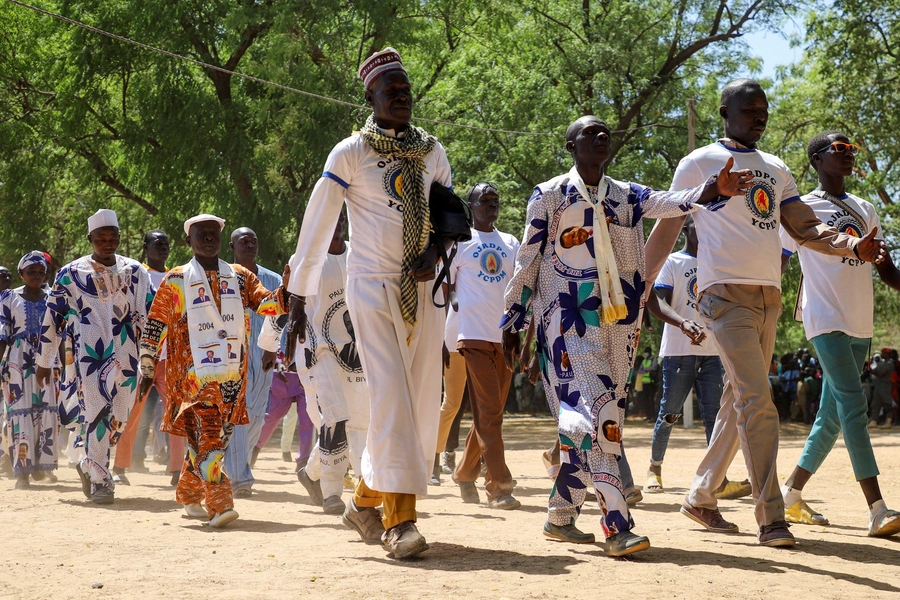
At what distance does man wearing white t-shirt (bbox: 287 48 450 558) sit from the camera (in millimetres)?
5852

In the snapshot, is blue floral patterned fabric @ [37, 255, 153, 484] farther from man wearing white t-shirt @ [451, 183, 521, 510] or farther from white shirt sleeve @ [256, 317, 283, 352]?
man wearing white t-shirt @ [451, 183, 521, 510]

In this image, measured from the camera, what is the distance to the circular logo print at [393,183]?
6082mm

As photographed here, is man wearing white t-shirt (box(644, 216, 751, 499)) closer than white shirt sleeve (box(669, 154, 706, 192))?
No

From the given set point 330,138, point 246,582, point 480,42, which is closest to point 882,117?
point 480,42

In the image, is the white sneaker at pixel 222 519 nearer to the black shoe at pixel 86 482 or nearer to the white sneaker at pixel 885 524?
the black shoe at pixel 86 482

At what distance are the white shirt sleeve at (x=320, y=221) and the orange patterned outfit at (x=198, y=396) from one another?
156 cm

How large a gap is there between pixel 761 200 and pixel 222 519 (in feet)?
13.2

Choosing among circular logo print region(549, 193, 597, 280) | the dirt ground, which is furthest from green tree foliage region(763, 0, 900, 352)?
circular logo print region(549, 193, 597, 280)

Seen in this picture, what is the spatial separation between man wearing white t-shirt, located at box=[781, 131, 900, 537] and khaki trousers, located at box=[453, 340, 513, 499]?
2233 mm

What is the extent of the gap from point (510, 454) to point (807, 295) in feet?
30.5

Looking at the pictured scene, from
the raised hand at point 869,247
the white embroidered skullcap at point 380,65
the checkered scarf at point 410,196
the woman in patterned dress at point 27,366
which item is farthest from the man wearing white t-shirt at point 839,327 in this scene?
the woman in patterned dress at point 27,366

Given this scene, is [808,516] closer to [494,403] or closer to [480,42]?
[494,403]

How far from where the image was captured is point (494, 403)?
28.5 ft

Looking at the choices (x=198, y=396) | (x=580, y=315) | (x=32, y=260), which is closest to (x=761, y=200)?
(x=580, y=315)
